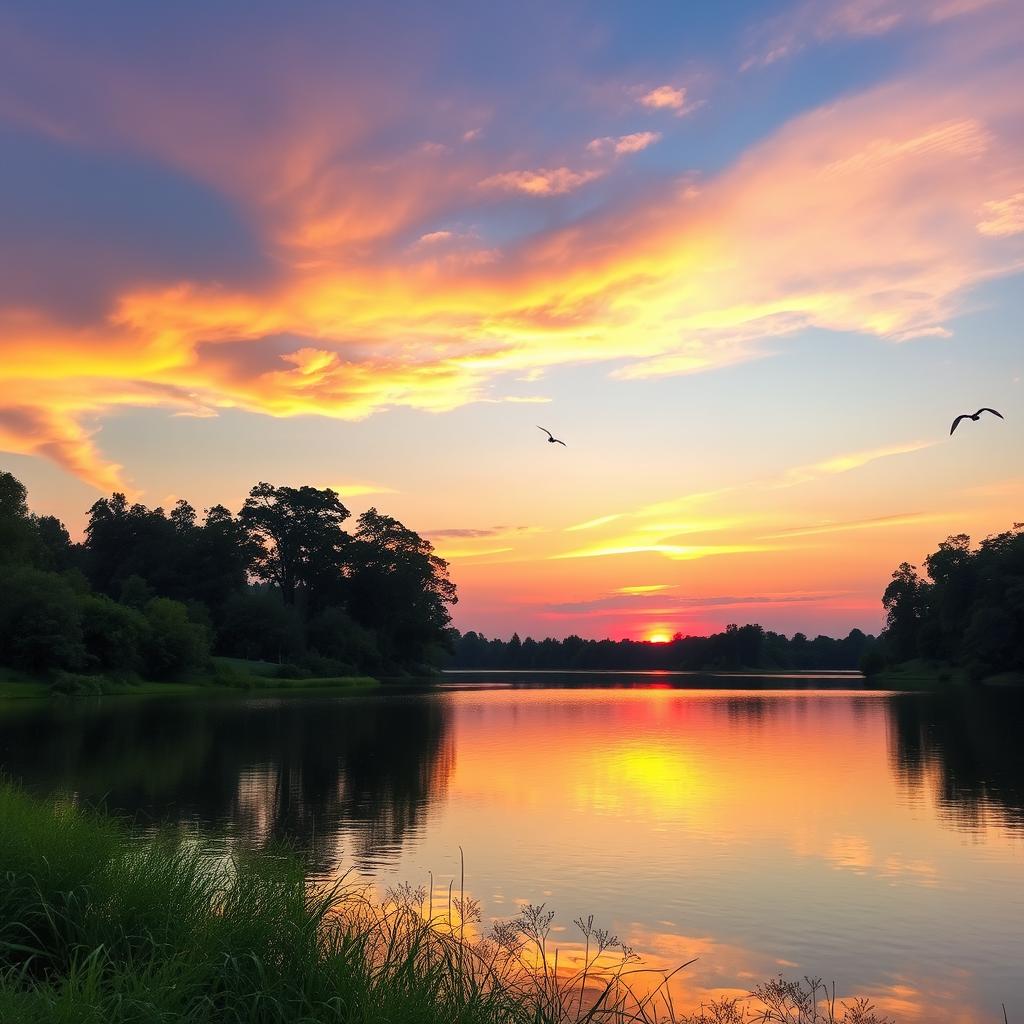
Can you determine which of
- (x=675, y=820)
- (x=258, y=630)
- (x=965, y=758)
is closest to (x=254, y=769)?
(x=675, y=820)

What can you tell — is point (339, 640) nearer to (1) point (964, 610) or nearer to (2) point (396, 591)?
(2) point (396, 591)

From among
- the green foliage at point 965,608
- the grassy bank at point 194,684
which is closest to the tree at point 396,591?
the grassy bank at point 194,684

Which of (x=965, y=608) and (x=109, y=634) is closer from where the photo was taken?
(x=109, y=634)

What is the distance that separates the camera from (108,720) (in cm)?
4922

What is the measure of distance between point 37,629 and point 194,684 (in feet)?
69.1

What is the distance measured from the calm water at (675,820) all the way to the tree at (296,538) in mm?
85848

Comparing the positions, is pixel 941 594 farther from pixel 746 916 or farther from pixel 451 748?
pixel 746 916

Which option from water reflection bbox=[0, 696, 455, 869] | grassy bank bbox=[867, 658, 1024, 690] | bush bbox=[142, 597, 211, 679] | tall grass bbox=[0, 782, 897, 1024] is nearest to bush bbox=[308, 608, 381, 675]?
bush bbox=[142, 597, 211, 679]

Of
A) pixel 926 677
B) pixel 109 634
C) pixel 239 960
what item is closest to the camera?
pixel 239 960

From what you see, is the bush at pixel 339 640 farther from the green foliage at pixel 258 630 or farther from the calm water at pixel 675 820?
the calm water at pixel 675 820

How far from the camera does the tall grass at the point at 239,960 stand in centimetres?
721

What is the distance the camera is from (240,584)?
123m

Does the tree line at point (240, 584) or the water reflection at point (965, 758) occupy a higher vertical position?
the tree line at point (240, 584)

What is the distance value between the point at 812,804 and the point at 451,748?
17.1 m
